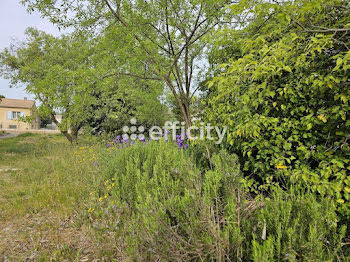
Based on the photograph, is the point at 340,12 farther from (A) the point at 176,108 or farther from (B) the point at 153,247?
(A) the point at 176,108

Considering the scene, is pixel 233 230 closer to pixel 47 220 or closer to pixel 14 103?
pixel 47 220

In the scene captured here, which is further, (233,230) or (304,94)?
(304,94)

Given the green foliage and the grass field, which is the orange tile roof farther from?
the green foliage

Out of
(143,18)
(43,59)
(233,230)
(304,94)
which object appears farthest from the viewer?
(43,59)

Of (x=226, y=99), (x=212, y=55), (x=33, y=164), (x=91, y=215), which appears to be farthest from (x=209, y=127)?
(x=33, y=164)

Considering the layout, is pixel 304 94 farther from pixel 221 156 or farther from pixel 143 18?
pixel 143 18

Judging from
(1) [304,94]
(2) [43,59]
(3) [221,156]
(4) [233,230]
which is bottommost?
(4) [233,230]

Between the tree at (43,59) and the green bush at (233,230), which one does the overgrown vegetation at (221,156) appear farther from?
the tree at (43,59)

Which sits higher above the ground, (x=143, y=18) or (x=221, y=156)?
(x=143, y=18)

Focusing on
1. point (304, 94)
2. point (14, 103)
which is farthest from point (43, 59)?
point (14, 103)

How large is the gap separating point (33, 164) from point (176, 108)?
6.39 meters

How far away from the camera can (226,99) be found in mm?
3346

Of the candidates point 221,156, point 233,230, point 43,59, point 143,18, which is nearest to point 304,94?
point 221,156

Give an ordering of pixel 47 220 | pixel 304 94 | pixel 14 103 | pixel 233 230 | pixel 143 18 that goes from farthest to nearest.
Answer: pixel 14 103, pixel 143 18, pixel 47 220, pixel 304 94, pixel 233 230
